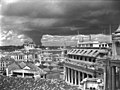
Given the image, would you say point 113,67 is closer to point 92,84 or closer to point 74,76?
point 92,84

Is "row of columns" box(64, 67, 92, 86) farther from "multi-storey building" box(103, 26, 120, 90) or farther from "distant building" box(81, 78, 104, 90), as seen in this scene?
"multi-storey building" box(103, 26, 120, 90)

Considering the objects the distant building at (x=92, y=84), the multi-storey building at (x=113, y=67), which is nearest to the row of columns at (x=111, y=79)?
the multi-storey building at (x=113, y=67)

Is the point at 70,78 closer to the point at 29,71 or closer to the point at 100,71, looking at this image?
the point at 29,71

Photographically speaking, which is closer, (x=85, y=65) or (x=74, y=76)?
(x=85, y=65)

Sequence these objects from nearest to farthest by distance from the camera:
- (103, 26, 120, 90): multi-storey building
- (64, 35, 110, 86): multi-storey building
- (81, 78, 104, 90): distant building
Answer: (103, 26, 120, 90): multi-storey building
(81, 78, 104, 90): distant building
(64, 35, 110, 86): multi-storey building

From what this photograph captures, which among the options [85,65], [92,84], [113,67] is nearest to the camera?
[113,67]

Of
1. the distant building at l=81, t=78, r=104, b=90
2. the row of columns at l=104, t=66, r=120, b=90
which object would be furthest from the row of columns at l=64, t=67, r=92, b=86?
the row of columns at l=104, t=66, r=120, b=90

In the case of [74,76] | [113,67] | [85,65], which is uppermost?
[113,67]

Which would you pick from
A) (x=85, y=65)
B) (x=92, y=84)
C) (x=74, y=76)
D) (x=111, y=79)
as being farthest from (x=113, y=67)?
(x=74, y=76)

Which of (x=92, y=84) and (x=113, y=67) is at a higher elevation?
(x=113, y=67)

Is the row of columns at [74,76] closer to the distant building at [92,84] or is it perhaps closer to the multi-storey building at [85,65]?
the multi-storey building at [85,65]
